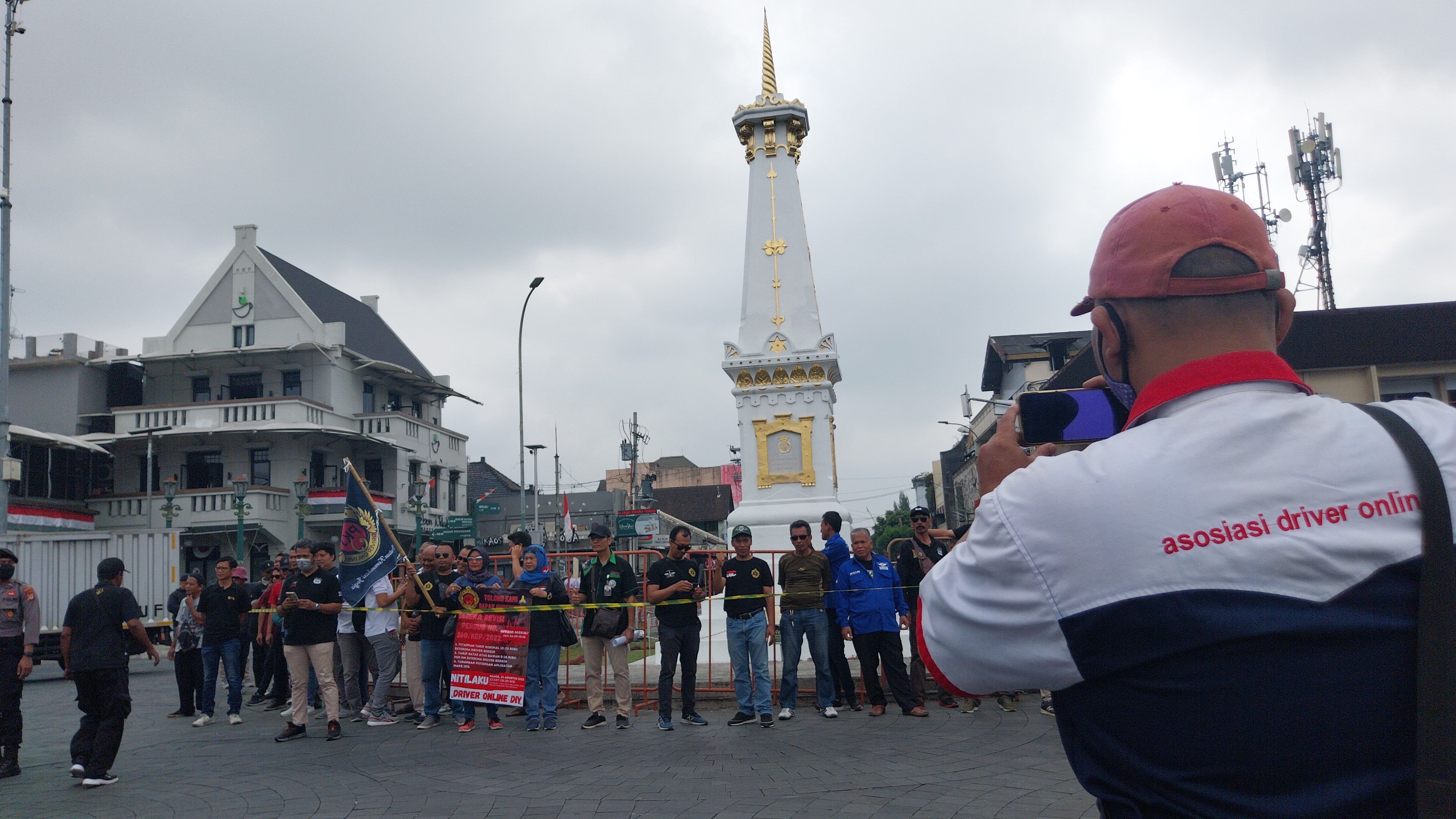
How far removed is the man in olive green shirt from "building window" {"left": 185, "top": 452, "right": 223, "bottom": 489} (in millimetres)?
29985

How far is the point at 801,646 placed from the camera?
1039 cm

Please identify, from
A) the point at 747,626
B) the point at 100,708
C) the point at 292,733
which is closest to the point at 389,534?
the point at 292,733

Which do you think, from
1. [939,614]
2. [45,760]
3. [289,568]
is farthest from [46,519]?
[939,614]

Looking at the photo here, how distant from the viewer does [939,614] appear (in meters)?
1.56

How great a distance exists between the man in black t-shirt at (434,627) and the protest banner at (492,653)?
0.81 ft

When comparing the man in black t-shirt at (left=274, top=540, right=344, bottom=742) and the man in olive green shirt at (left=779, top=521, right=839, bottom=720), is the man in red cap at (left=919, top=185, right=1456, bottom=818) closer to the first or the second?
the man in olive green shirt at (left=779, top=521, right=839, bottom=720)

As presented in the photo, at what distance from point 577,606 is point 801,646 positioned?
247 centimetres

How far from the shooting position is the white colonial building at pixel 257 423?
33.1m

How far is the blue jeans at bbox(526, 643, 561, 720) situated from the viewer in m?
10.2

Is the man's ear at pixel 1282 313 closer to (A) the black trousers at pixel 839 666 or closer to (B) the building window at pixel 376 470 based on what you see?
(A) the black trousers at pixel 839 666

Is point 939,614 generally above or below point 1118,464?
below

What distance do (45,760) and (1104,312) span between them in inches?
444

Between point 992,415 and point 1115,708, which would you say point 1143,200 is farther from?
point 992,415

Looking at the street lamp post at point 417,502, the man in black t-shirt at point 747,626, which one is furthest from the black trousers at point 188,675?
the street lamp post at point 417,502
